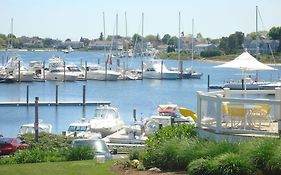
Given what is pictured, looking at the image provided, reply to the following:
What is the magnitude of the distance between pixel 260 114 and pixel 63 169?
613cm

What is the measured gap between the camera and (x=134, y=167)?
61.3 feet

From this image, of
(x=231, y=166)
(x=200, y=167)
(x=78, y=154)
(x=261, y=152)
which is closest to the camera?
(x=231, y=166)

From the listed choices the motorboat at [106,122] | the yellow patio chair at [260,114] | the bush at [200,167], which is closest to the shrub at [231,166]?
the bush at [200,167]

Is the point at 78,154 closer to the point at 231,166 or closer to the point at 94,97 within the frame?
the point at 231,166

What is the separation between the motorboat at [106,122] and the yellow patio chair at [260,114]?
113 ft

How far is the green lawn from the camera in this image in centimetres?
1847

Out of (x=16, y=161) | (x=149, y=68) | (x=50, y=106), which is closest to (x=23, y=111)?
(x=50, y=106)

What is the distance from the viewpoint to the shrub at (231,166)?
15.6 metres

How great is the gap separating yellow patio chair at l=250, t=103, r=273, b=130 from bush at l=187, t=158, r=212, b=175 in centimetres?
405

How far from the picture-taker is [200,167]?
16172 mm

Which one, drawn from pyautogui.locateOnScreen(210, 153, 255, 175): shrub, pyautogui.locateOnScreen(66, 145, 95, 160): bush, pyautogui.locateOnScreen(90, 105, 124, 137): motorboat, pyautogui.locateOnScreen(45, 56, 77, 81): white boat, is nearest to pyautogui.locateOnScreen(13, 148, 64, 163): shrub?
pyautogui.locateOnScreen(66, 145, 95, 160): bush

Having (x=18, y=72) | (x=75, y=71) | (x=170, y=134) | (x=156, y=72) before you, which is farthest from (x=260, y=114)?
(x=156, y=72)

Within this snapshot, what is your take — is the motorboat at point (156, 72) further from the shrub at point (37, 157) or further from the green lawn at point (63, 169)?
the green lawn at point (63, 169)

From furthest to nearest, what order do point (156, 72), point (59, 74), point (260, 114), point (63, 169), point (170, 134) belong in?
point (156, 72), point (59, 74), point (170, 134), point (260, 114), point (63, 169)
